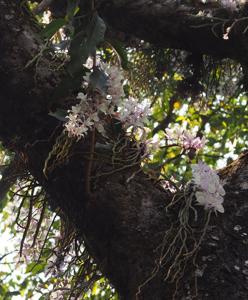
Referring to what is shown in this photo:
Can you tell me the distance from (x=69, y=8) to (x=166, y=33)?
538mm

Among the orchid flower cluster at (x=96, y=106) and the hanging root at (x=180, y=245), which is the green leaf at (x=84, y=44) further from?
the hanging root at (x=180, y=245)

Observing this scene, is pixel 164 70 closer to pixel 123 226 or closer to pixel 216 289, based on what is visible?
pixel 123 226

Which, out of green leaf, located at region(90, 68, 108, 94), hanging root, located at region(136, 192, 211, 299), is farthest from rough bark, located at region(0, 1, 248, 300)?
green leaf, located at region(90, 68, 108, 94)

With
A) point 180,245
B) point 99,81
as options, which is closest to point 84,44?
point 99,81

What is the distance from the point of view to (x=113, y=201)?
1464 mm

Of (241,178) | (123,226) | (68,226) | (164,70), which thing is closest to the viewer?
(123,226)

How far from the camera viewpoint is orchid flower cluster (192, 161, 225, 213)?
1.42 meters

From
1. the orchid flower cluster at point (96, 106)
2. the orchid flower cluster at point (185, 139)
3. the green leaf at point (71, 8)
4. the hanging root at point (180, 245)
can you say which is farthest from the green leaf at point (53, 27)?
the hanging root at point (180, 245)

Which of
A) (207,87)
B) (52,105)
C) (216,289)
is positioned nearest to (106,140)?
(52,105)

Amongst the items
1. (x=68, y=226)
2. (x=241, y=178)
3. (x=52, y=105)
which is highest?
(x=52, y=105)

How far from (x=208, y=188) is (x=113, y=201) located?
232mm

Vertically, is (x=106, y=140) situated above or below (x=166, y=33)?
below

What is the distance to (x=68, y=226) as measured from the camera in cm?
175

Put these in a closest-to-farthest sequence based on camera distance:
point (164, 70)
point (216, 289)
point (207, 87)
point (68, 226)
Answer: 1. point (216, 289)
2. point (68, 226)
3. point (207, 87)
4. point (164, 70)
